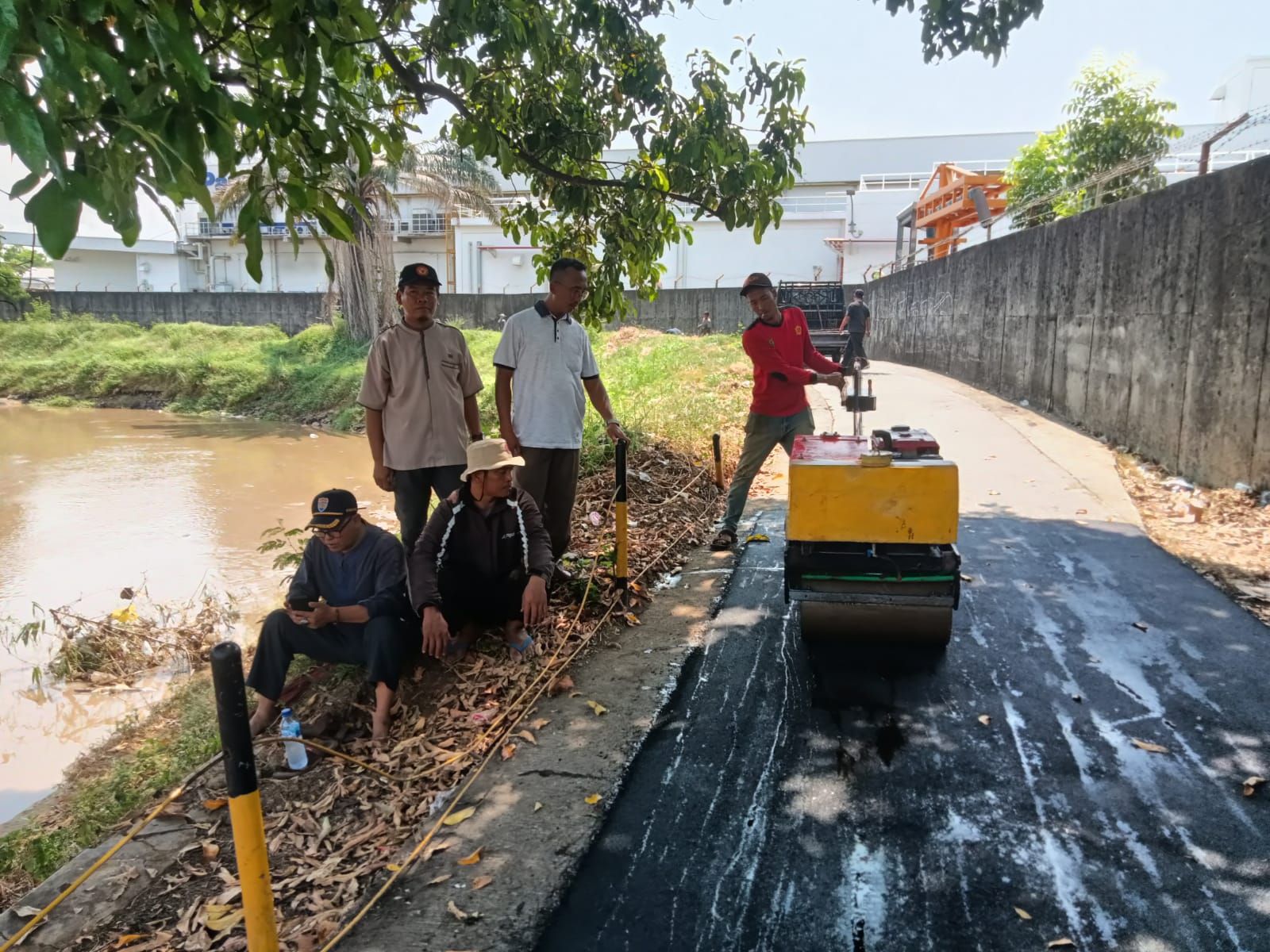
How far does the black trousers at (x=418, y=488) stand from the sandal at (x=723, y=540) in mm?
2504

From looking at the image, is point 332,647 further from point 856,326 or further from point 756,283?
point 856,326

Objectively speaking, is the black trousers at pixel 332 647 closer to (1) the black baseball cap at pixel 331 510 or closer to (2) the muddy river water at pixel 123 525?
(1) the black baseball cap at pixel 331 510

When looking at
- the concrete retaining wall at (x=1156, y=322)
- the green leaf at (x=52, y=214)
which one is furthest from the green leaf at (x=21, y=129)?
the concrete retaining wall at (x=1156, y=322)

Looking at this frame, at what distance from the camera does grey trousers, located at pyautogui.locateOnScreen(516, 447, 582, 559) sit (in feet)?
17.3

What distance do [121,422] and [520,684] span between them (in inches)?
1002

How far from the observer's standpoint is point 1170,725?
395 centimetres

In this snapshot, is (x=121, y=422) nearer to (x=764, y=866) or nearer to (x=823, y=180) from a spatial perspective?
(x=764, y=866)

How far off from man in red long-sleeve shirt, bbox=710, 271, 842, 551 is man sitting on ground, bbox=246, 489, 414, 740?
9.90 ft

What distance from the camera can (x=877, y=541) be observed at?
14.3ft

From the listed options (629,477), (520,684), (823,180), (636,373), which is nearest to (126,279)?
(823,180)

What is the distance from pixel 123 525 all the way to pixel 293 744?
1034cm

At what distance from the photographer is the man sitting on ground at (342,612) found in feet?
13.8

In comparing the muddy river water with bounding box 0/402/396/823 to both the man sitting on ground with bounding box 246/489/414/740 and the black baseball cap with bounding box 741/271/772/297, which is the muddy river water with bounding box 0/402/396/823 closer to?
the man sitting on ground with bounding box 246/489/414/740

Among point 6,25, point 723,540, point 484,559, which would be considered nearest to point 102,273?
point 723,540
